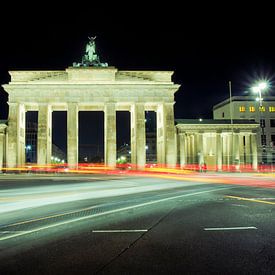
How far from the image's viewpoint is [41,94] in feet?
179

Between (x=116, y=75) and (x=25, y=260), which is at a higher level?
(x=116, y=75)

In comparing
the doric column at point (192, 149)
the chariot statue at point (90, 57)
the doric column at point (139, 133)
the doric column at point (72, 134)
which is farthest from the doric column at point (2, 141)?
the doric column at point (192, 149)

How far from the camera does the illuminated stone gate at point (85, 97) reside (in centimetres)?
5422

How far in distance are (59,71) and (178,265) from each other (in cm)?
5276

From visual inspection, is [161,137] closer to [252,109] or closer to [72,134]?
[72,134]

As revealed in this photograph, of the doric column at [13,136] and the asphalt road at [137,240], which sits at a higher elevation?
the doric column at [13,136]

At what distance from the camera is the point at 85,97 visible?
55.0 metres

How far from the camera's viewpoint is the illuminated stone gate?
54.2 metres

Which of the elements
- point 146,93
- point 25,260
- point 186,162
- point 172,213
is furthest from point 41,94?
point 25,260

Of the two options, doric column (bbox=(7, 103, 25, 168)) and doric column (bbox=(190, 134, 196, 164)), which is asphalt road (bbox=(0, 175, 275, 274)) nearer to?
doric column (bbox=(7, 103, 25, 168))

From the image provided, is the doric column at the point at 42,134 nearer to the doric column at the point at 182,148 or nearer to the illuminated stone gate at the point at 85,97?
A: the illuminated stone gate at the point at 85,97

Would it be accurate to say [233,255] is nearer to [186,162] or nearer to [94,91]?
[94,91]

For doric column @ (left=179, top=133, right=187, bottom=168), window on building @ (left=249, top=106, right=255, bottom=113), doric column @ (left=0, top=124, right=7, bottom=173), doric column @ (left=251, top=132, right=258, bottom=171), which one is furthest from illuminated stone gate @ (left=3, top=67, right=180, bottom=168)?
window on building @ (left=249, top=106, right=255, bottom=113)

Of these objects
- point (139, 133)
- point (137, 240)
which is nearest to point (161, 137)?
point (139, 133)
